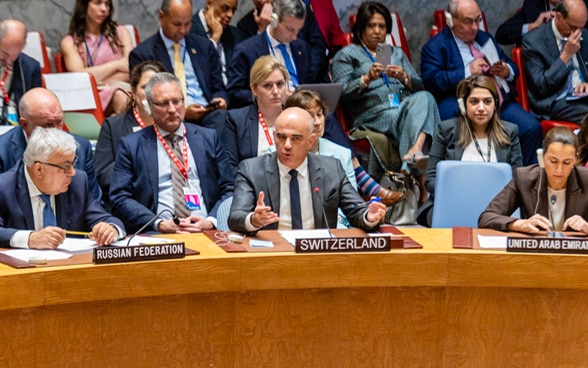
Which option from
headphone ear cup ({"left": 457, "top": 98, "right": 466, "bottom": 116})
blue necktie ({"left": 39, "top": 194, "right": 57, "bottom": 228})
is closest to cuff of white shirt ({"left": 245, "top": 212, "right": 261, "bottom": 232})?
blue necktie ({"left": 39, "top": 194, "right": 57, "bottom": 228})

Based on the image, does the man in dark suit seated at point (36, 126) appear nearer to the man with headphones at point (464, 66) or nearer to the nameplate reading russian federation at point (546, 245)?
the nameplate reading russian federation at point (546, 245)

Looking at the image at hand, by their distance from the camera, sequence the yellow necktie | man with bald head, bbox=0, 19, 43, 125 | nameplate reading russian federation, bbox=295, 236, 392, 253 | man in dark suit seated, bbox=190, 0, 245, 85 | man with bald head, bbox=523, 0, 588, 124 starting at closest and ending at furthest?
nameplate reading russian federation, bbox=295, 236, 392, 253 < man with bald head, bbox=0, 19, 43, 125 < the yellow necktie < man in dark suit seated, bbox=190, 0, 245, 85 < man with bald head, bbox=523, 0, 588, 124

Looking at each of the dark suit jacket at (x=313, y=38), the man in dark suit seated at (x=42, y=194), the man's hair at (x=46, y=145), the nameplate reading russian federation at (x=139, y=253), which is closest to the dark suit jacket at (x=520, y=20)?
the dark suit jacket at (x=313, y=38)

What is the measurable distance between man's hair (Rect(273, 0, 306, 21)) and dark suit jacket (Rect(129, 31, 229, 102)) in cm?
41

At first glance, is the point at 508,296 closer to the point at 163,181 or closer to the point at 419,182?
the point at 163,181

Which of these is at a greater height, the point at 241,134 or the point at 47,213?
the point at 241,134

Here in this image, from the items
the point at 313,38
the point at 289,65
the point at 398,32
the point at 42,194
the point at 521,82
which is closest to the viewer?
the point at 42,194

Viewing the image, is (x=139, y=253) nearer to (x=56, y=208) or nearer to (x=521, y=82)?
(x=56, y=208)

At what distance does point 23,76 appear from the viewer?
5.39 metres

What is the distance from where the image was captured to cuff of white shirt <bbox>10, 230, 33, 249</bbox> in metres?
3.44

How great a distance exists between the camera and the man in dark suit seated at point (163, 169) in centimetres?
448

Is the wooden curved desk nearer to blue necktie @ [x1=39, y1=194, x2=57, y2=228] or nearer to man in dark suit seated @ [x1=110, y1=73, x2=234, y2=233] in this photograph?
blue necktie @ [x1=39, y1=194, x2=57, y2=228]

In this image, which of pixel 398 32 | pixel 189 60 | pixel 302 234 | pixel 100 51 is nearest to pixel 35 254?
pixel 302 234

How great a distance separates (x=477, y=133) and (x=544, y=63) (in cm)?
158
